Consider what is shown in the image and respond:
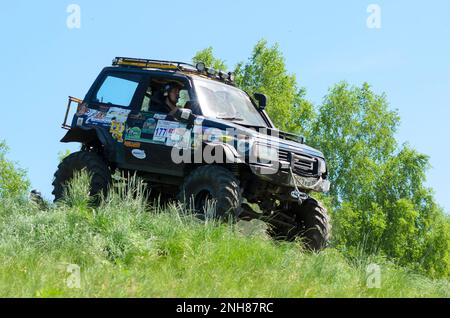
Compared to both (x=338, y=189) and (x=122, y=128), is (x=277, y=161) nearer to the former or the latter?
(x=122, y=128)

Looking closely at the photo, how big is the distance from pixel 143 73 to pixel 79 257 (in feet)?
15.2

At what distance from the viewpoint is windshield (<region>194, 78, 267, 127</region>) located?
11.3m

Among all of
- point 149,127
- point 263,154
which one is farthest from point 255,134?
point 149,127

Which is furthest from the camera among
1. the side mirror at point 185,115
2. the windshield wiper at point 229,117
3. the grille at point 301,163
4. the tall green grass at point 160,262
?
the windshield wiper at point 229,117

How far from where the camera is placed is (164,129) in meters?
11.2

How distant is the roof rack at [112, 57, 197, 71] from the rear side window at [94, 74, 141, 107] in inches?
11.6

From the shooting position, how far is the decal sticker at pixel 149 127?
448 inches

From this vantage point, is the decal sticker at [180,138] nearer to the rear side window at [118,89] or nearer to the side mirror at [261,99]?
the rear side window at [118,89]

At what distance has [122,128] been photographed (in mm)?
11781

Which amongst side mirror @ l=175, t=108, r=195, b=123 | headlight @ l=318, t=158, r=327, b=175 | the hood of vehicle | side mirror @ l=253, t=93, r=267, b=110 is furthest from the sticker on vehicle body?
headlight @ l=318, t=158, r=327, b=175

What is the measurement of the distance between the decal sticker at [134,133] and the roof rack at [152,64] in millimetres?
1173

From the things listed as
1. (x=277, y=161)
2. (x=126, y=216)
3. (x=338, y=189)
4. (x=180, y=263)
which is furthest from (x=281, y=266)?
(x=338, y=189)

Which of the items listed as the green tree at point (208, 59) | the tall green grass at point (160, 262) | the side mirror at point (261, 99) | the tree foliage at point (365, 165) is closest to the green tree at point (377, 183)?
the tree foliage at point (365, 165)
